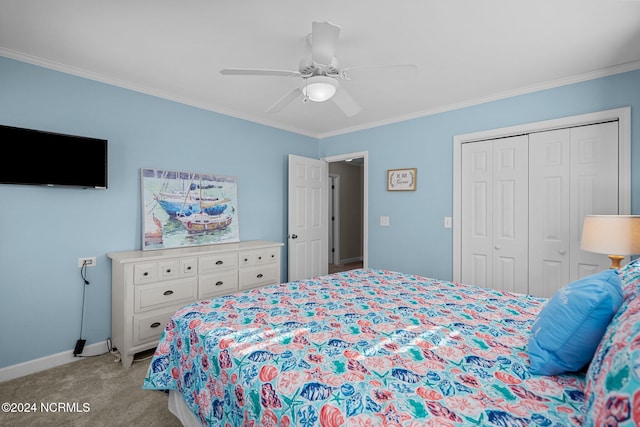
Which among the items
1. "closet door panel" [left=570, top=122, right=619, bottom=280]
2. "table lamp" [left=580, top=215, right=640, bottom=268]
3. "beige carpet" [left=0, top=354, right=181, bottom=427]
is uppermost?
"closet door panel" [left=570, top=122, right=619, bottom=280]

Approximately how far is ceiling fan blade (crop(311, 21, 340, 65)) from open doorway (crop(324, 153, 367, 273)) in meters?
4.67

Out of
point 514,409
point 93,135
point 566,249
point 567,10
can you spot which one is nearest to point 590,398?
point 514,409

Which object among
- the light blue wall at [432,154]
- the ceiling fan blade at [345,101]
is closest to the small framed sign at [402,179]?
the light blue wall at [432,154]

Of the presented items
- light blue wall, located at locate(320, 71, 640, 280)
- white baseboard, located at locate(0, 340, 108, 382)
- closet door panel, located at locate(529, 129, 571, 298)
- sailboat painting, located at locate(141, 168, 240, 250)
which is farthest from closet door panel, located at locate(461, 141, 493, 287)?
white baseboard, located at locate(0, 340, 108, 382)

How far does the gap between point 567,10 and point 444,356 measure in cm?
209

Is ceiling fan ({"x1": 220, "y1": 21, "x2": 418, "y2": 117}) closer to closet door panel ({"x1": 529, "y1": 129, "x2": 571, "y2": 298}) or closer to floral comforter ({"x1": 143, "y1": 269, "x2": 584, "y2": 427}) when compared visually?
floral comforter ({"x1": 143, "y1": 269, "x2": 584, "y2": 427})

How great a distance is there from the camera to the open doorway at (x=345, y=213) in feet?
22.2

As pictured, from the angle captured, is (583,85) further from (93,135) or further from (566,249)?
(93,135)

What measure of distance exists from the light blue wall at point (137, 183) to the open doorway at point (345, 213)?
2.66 metres

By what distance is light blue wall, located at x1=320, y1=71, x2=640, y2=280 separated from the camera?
A: 2.51 m

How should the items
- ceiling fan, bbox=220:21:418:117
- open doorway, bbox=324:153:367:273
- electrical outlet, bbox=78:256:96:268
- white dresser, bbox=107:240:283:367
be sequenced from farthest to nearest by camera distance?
open doorway, bbox=324:153:367:273
electrical outlet, bbox=78:256:96:268
white dresser, bbox=107:240:283:367
ceiling fan, bbox=220:21:418:117

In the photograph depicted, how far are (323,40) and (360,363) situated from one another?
164cm

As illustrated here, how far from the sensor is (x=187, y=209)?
10.4ft

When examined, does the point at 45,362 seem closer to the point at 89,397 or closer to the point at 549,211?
the point at 89,397
